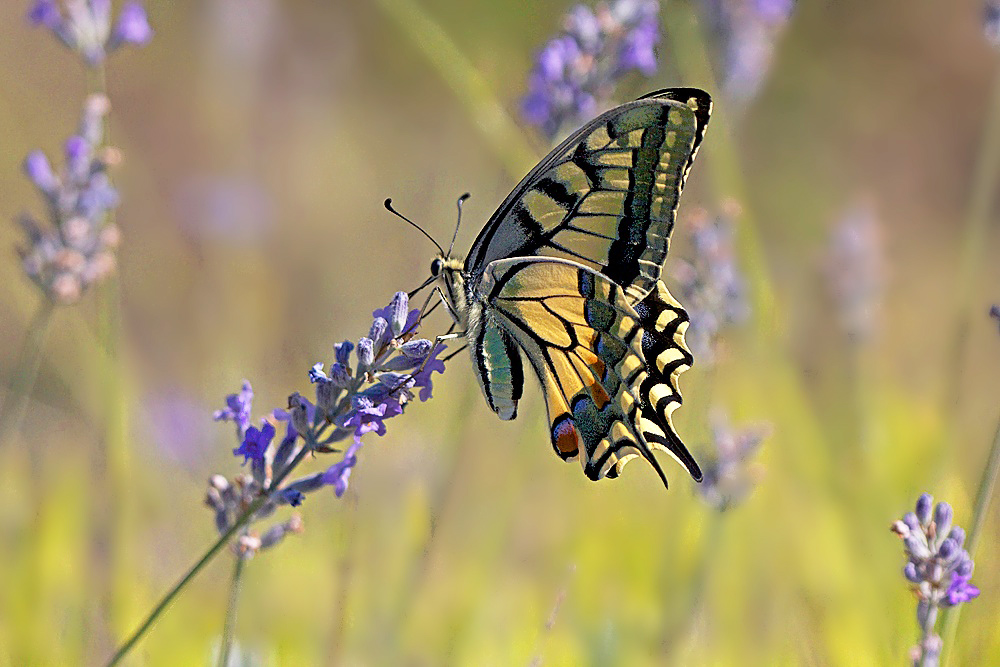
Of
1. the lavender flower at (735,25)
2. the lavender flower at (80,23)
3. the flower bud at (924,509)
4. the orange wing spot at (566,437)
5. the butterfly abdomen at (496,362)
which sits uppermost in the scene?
the lavender flower at (735,25)

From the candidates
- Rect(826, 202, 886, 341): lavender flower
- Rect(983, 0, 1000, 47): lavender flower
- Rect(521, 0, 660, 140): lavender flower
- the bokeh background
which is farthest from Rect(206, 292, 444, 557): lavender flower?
Rect(826, 202, 886, 341): lavender flower

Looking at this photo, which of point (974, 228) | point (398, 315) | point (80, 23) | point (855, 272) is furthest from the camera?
point (855, 272)

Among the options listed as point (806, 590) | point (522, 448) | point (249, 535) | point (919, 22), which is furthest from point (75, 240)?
point (919, 22)

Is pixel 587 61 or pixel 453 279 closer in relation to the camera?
pixel 453 279

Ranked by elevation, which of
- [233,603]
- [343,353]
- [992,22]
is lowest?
[233,603]

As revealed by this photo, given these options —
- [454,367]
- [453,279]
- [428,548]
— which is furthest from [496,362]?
[454,367]

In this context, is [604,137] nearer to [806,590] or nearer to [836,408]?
[806,590]

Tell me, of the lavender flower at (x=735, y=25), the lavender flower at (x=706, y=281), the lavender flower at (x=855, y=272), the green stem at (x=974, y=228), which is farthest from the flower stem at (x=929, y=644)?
the lavender flower at (x=735, y=25)

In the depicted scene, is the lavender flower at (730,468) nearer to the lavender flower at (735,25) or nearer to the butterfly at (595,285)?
the butterfly at (595,285)

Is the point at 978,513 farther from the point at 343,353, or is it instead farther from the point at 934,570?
the point at 343,353
